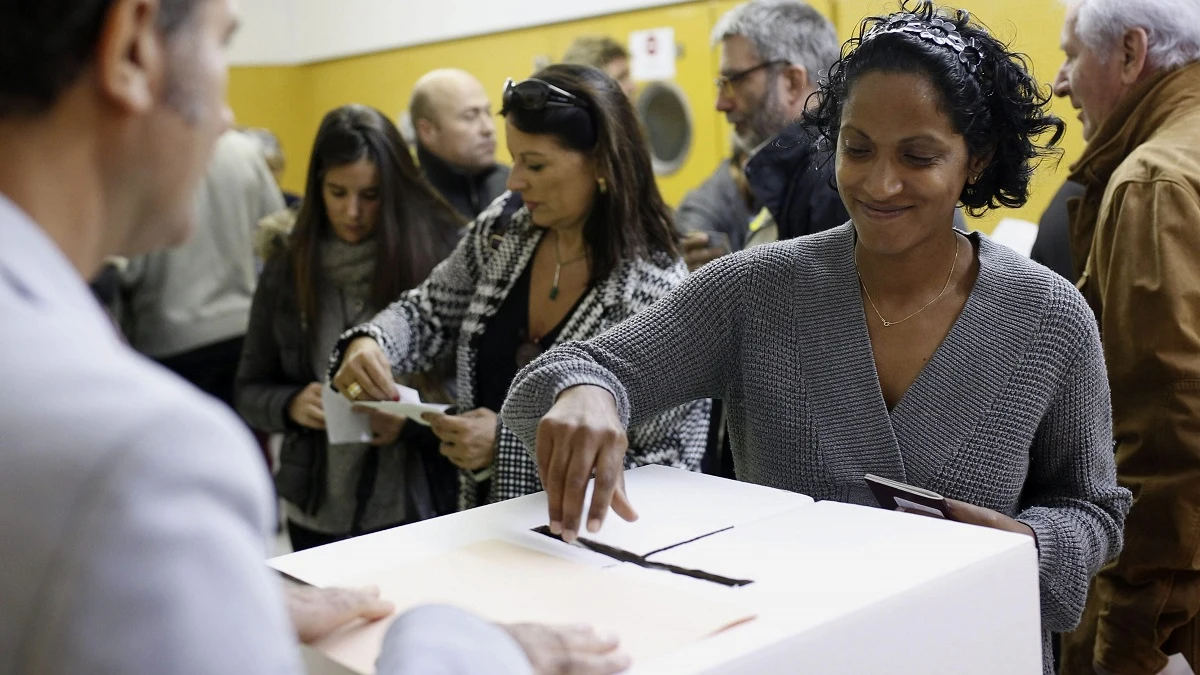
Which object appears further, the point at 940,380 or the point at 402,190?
the point at 402,190

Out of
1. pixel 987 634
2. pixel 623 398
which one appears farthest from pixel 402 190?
pixel 987 634

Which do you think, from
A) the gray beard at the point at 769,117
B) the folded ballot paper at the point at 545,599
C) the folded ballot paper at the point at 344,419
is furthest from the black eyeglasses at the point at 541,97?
the folded ballot paper at the point at 545,599

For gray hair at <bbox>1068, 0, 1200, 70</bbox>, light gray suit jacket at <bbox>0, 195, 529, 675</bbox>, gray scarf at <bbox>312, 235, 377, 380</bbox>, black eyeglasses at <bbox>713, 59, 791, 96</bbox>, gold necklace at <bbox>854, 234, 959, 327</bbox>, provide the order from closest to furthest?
light gray suit jacket at <bbox>0, 195, 529, 675</bbox>
gold necklace at <bbox>854, 234, 959, 327</bbox>
gray hair at <bbox>1068, 0, 1200, 70</bbox>
gray scarf at <bbox>312, 235, 377, 380</bbox>
black eyeglasses at <bbox>713, 59, 791, 96</bbox>

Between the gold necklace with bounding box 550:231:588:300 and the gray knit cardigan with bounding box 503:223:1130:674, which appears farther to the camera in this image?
the gold necklace with bounding box 550:231:588:300

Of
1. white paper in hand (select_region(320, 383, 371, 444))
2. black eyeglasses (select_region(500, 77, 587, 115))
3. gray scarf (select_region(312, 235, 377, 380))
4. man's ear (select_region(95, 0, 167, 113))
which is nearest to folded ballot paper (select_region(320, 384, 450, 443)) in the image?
white paper in hand (select_region(320, 383, 371, 444))

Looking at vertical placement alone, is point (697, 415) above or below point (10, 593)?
below

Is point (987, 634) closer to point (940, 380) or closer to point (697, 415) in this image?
point (940, 380)

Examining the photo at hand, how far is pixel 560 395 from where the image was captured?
150 cm

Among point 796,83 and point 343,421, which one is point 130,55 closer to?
point 343,421

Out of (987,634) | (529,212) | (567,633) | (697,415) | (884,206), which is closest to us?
(567,633)

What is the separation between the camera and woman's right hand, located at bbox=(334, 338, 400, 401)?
7.95ft

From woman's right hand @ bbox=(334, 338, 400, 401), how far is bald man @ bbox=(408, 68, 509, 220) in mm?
1690

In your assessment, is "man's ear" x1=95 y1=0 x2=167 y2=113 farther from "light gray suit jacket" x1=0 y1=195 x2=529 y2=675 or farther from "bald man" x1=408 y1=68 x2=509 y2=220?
"bald man" x1=408 y1=68 x2=509 y2=220

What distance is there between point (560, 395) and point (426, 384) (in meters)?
1.42
